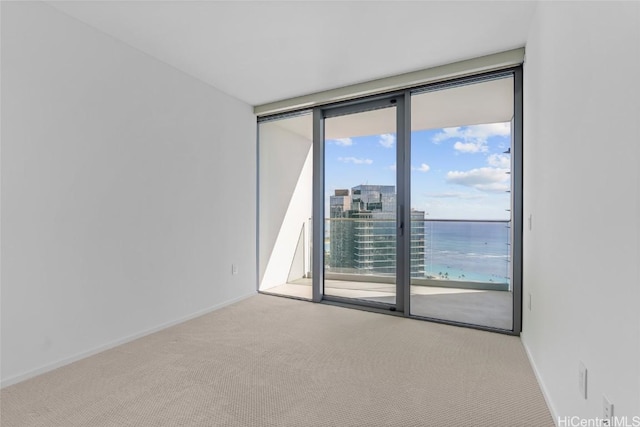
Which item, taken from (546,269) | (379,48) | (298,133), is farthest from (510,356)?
(298,133)

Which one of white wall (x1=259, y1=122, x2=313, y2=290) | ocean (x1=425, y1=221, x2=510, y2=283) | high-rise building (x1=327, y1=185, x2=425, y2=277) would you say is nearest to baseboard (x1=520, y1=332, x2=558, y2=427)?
high-rise building (x1=327, y1=185, x2=425, y2=277)

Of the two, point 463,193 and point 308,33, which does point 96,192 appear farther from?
point 463,193

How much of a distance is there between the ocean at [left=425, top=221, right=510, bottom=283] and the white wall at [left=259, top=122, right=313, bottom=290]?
1.82 meters

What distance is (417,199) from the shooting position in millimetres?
3572

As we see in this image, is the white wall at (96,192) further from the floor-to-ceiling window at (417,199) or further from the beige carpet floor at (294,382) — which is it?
the floor-to-ceiling window at (417,199)

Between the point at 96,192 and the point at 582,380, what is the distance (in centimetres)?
325

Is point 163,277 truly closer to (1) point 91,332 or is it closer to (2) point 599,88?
(1) point 91,332

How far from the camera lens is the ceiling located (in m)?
2.24

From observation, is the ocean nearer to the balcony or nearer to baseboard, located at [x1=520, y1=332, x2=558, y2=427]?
the balcony

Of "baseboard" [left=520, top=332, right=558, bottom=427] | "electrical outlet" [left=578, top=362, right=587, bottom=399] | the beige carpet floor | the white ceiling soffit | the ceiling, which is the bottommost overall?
the beige carpet floor

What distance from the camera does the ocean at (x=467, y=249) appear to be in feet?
13.0

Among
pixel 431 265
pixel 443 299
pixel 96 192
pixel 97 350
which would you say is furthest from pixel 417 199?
pixel 97 350

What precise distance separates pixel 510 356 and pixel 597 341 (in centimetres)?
148

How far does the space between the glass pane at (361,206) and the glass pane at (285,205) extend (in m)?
0.54
